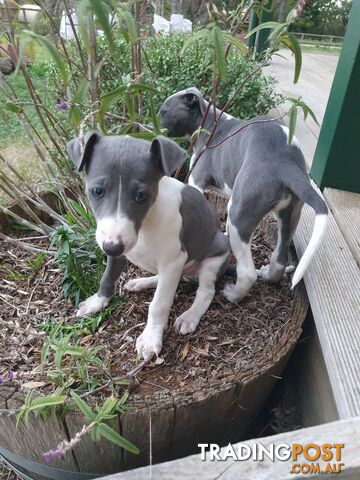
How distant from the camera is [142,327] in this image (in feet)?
6.73

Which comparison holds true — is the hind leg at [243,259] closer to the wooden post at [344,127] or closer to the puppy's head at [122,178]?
the puppy's head at [122,178]

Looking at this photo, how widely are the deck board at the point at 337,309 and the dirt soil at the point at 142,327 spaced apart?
190 mm

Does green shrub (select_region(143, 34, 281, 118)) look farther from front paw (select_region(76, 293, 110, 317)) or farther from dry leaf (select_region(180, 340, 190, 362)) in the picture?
dry leaf (select_region(180, 340, 190, 362))

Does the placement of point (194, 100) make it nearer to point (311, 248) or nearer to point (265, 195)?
point (265, 195)

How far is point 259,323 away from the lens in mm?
2111

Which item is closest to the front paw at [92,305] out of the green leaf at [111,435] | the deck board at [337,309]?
the green leaf at [111,435]

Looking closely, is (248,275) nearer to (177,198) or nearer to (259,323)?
(259,323)

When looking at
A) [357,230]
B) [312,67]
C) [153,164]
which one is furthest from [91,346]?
[312,67]

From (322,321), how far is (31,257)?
1793 mm

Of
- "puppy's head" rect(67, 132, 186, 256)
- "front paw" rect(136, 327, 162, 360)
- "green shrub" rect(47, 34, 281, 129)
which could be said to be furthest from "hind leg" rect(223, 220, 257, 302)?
"green shrub" rect(47, 34, 281, 129)

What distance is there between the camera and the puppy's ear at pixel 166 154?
1.50m

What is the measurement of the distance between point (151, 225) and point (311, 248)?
2.26 ft

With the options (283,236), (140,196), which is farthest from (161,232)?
(283,236)

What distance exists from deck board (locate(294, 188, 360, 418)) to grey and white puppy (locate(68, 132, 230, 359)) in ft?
1.76
